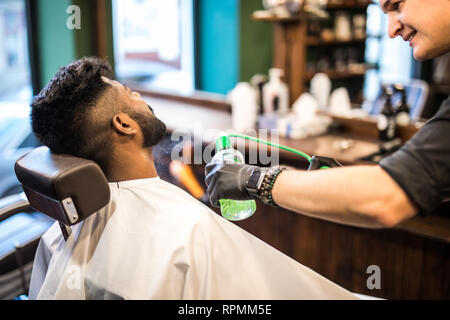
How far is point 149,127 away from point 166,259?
17.4 inches

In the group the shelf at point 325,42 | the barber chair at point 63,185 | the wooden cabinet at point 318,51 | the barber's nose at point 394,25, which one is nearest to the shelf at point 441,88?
the wooden cabinet at point 318,51

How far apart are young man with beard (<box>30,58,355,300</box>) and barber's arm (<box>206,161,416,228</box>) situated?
206 millimetres

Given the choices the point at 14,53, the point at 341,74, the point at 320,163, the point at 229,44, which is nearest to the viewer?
the point at 320,163

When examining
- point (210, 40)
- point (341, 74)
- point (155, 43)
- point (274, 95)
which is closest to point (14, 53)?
point (155, 43)

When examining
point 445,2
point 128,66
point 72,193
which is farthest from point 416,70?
point 72,193

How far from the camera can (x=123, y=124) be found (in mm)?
1372

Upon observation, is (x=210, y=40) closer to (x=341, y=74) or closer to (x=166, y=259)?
(x=341, y=74)

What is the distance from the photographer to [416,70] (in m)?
6.43

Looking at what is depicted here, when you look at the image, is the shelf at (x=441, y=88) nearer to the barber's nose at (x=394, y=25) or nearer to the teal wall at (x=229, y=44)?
the teal wall at (x=229, y=44)

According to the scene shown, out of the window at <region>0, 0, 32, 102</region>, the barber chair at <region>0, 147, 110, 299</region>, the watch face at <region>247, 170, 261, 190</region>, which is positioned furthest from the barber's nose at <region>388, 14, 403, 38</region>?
the window at <region>0, 0, 32, 102</region>

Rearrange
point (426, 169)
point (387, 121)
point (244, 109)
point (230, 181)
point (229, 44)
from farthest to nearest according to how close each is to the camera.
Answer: point (229, 44)
point (244, 109)
point (387, 121)
point (230, 181)
point (426, 169)

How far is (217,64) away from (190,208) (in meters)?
4.26
